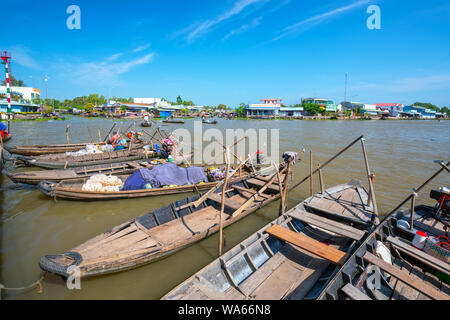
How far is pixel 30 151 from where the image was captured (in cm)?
1431

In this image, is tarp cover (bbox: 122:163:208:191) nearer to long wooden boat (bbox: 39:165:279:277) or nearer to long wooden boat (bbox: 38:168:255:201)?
long wooden boat (bbox: 38:168:255:201)

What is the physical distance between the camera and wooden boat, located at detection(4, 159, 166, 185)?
8805 mm

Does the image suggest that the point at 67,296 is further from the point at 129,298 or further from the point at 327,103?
the point at 327,103

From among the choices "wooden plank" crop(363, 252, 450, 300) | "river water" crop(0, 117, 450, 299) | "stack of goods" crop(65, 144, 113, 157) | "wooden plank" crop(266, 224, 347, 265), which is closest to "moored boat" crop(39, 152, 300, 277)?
"river water" crop(0, 117, 450, 299)

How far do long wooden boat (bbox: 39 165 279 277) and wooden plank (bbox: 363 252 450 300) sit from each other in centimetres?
354

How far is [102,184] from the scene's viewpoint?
28.1ft

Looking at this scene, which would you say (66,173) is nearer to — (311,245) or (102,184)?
(102,184)

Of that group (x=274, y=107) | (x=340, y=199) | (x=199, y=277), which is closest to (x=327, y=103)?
(x=274, y=107)

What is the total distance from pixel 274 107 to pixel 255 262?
74.4 meters

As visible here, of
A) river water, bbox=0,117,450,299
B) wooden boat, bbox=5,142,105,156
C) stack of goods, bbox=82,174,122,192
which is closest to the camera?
river water, bbox=0,117,450,299

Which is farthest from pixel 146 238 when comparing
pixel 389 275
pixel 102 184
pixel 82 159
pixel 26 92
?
pixel 26 92

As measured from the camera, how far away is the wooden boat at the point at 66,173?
880 cm

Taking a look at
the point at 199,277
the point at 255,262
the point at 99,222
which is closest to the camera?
the point at 199,277

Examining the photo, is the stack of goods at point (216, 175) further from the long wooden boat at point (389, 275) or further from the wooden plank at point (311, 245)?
the long wooden boat at point (389, 275)
